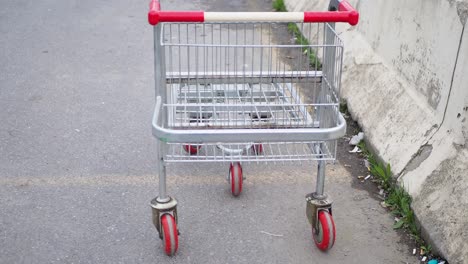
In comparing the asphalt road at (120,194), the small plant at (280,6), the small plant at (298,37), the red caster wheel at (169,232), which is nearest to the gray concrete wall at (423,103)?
the asphalt road at (120,194)

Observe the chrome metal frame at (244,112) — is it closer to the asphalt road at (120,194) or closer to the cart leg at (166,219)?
the cart leg at (166,219)

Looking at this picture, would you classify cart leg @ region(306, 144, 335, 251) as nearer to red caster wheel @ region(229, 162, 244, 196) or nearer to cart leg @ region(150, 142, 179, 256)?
red caster wheel @ region(229, 162, 244, 196)

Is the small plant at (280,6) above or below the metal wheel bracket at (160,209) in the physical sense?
above

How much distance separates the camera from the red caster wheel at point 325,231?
3.50 meters

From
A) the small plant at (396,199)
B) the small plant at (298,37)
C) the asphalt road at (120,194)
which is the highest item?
the small plant at (298,37)

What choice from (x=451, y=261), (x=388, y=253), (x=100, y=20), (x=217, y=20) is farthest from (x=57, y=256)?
(x=100, y=20)

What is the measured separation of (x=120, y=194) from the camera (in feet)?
13.9

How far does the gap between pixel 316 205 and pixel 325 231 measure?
17 centimetres

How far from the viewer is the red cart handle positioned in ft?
9.76

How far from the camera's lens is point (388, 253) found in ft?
11.9

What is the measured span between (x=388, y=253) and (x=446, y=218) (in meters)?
0.42

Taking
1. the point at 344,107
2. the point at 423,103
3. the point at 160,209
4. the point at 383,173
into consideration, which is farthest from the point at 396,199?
the point at 160,209

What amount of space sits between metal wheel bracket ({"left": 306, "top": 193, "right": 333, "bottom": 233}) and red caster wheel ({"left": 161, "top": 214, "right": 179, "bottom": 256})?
830 mm

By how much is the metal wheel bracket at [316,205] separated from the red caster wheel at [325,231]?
24mm
